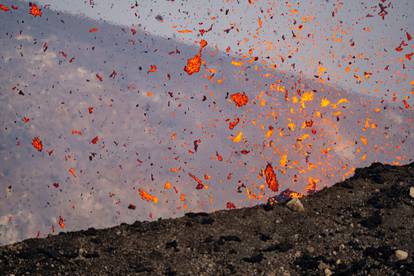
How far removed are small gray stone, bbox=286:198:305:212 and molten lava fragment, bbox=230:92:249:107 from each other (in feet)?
298

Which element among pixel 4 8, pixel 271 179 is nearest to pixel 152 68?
pixel 4 8

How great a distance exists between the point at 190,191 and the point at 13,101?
47043mm

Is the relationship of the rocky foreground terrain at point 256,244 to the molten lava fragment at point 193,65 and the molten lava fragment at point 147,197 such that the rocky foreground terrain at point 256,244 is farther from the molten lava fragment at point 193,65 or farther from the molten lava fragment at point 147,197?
the molten lava fragment at point 193,65

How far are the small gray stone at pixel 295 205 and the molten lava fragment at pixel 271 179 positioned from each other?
86.3 metres

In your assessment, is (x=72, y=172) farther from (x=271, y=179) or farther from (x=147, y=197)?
(x=271, y=179)

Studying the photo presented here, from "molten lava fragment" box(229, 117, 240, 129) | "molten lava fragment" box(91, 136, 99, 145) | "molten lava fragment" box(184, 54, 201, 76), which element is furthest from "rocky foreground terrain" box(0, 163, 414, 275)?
"molten lava fragment" box(184, 54, 201, 76)

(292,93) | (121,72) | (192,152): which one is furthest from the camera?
(292,93)

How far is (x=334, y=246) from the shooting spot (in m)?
8.33

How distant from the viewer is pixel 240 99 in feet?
329

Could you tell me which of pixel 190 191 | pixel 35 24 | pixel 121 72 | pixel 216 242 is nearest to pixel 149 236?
pixel 216 242

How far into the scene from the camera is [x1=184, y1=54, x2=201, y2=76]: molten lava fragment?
109 m

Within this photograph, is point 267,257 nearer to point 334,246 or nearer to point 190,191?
point 334,246

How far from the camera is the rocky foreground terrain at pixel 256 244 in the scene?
768 centimetres

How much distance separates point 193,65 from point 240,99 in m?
26.4
